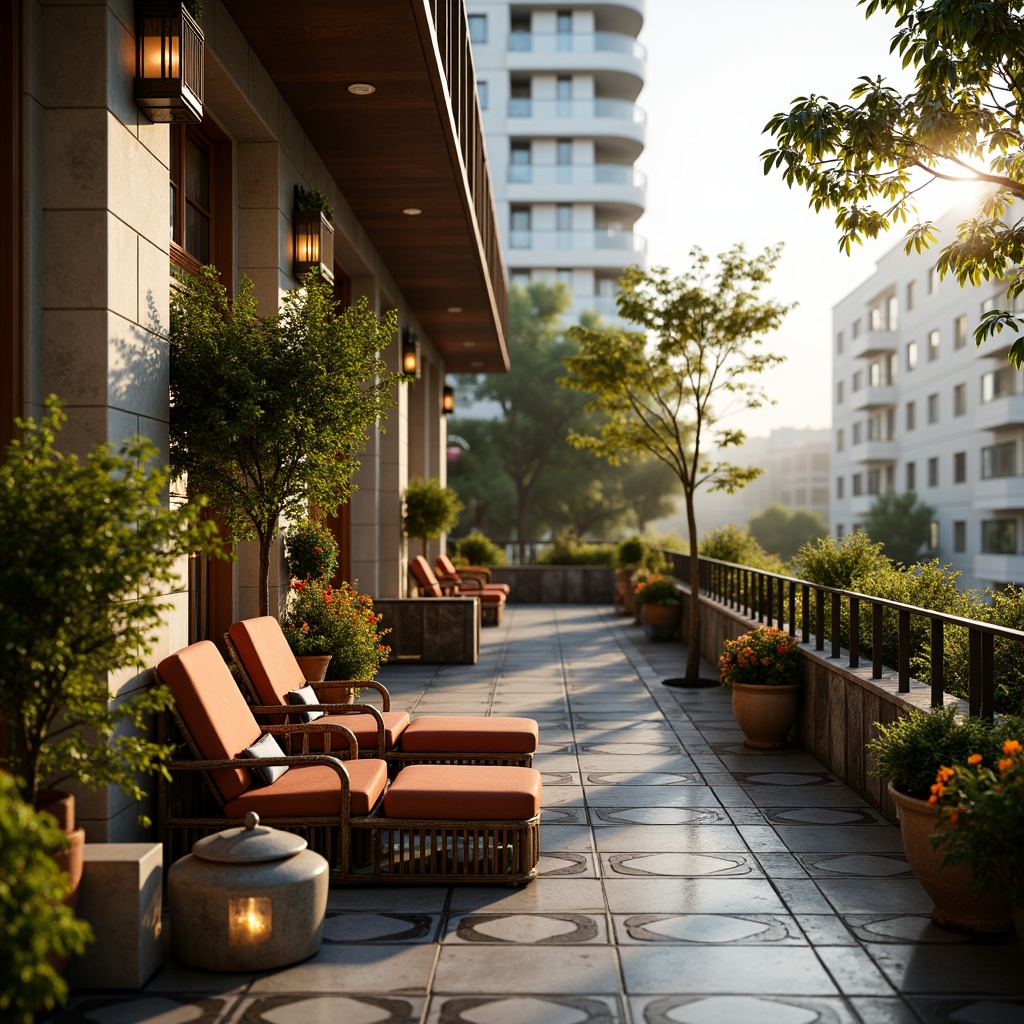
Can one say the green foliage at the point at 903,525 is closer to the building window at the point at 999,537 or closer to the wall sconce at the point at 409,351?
the building window at the point at 999,537

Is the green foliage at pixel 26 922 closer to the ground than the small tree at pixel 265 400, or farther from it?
closer to the ground

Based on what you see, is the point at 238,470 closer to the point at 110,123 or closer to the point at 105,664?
the point at 110,123

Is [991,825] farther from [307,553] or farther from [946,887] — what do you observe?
[307,553]

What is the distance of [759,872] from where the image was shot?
5621 mm

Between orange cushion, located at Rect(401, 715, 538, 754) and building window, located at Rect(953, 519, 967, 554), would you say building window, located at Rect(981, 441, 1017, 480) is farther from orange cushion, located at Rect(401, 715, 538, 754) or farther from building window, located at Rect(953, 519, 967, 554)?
orange cushion, located at Rect(401, 715, 538, 754)

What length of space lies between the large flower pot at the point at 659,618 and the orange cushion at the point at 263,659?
1062 cm

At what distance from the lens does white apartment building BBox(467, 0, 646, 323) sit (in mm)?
59094

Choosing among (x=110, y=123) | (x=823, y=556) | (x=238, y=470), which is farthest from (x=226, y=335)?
(x=823, y=556)

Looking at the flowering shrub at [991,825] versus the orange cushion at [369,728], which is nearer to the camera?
the flowering shrub at [991,825]

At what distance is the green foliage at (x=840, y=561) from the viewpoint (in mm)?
11227

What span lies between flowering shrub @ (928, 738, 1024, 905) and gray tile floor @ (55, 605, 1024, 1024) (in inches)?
17.3

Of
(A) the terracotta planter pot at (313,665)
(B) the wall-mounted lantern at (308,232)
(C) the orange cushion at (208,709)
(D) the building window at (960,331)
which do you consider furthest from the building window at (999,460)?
(C) the orange cushion at (208,709)

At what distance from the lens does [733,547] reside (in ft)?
57.5

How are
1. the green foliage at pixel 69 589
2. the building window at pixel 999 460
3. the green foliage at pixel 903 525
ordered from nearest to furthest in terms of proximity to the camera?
the green foliage at pixel 69 589 → the building window at pixel 999 460 → the green foliage at pixel 903 525
